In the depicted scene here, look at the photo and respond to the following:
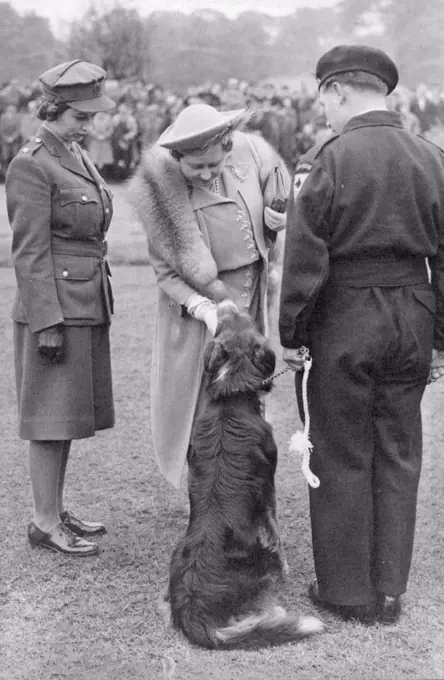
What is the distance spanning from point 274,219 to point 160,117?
625 inches

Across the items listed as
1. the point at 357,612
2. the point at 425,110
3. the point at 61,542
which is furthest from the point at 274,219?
the point at 425,110

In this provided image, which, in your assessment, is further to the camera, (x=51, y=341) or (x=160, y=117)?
(x=160, y=117)

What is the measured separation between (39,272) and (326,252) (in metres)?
1.47

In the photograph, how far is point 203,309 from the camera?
3836 mm

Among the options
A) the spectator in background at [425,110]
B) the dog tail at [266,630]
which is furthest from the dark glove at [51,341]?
the spectator in background at [425,110]

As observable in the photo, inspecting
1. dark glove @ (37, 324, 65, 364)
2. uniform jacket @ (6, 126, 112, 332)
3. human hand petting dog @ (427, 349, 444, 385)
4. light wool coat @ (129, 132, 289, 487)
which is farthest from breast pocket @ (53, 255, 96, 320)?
human hand petting dog @ (427, 349, 444, 385)

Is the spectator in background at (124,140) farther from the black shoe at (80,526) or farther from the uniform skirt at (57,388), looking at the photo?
the uniform skirt at (57,388)

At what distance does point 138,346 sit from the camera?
8.78 meters

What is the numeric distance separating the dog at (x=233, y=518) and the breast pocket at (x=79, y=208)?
91 cm

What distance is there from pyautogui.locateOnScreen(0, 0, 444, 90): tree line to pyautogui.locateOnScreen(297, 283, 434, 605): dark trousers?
6957 mm

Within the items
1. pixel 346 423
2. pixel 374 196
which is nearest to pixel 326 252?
pixel 374 196

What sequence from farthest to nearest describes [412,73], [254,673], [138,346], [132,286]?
1. [412,73]
2. [132,286]
3. [138,346]
4. [254,673]

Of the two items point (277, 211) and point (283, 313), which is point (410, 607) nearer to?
point (283, 313)

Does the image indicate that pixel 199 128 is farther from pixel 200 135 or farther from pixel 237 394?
pixel 237 394
